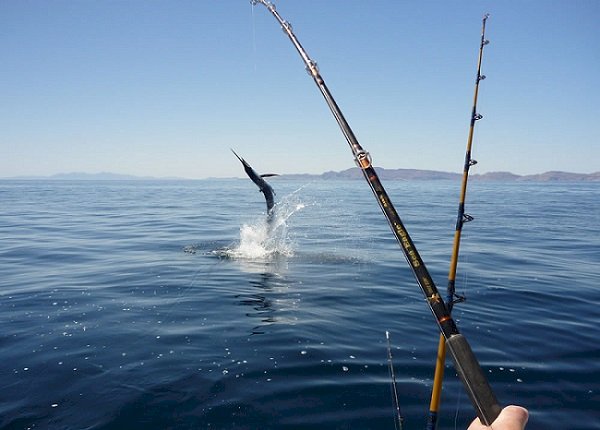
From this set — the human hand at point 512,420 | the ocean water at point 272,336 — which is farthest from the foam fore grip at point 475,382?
the ocean water at point 272,336

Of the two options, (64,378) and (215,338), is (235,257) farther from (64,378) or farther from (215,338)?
(64,378)

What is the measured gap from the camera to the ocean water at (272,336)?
5.41m

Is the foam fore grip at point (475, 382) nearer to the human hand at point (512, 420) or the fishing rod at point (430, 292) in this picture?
the fishing rod at point (430, 292)

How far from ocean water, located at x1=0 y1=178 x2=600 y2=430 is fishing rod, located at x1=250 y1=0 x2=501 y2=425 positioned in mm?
2690

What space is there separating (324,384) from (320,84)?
14.3ft

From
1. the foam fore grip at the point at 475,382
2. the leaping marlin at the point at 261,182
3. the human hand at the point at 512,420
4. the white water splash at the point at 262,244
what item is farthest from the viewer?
the white water splash at the point at 262,244

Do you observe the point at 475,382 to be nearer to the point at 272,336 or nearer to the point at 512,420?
the point at 512,420

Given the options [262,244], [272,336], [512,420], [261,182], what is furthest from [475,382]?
[262,244]

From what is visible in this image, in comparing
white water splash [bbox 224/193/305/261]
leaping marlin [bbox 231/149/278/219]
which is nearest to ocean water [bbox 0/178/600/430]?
white water splash [bbox 224/193/305/261]

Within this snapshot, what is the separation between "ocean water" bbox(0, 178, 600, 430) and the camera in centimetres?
541

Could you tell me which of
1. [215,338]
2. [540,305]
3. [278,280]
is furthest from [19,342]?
[540,305]

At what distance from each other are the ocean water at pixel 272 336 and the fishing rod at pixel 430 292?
2.69 m

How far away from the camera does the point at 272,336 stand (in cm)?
780

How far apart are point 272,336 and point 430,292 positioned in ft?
16.7
